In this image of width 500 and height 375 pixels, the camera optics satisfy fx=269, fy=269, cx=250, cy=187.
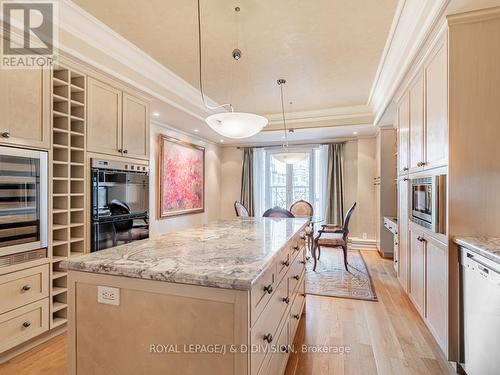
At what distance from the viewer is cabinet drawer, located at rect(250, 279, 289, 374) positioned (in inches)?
45.8

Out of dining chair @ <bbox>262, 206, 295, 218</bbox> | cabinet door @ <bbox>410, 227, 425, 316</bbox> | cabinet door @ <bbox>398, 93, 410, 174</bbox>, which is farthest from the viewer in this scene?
dining chair @ <bbox>262, 206, 295, 218</bbox>

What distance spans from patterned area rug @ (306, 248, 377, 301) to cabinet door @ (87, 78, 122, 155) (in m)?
2.89

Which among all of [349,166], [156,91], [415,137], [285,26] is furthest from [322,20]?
A: [349,166]

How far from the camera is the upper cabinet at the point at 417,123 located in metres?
2.45

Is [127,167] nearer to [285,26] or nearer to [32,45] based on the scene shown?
[32,45]

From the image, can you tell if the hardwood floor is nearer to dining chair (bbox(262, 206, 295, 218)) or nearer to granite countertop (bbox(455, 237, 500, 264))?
granite countertop (bbox(455, 237, 500, 264))

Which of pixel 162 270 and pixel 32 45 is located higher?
pixel 32 45

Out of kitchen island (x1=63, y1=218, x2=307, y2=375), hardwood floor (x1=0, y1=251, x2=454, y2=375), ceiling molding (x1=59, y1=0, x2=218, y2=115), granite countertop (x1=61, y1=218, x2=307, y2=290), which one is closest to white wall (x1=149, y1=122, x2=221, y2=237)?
ceiling molding (x1=59, y1=0, x2=218, y2=115)

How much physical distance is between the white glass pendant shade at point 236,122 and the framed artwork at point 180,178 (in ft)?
9.19

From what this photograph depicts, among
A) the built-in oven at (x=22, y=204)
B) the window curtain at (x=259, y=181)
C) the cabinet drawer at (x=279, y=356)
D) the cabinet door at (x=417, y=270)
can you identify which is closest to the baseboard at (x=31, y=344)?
the built-in oven at (x=22, y=204)

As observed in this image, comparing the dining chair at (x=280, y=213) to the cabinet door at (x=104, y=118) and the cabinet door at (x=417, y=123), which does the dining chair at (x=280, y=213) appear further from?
the cabinet door at (x=104, y=118)

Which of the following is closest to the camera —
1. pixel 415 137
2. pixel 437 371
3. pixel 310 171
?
pixel 437 371

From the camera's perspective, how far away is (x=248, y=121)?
86.5 inches

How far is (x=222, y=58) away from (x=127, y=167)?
1.66 m
